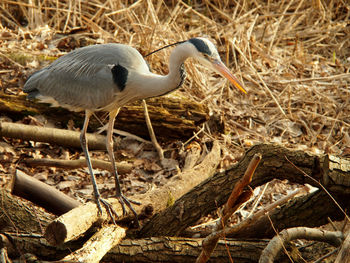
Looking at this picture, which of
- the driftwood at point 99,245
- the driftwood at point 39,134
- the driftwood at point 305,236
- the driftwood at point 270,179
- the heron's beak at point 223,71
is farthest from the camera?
the driftwood at point 39,134

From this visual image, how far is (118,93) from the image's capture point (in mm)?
4238

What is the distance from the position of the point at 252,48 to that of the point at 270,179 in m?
4.14

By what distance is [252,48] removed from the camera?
7.25 m

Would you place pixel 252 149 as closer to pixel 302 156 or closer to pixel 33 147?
pixel 302 156

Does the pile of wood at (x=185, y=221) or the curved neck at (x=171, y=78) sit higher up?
the curved neck at (x=171, y=78)

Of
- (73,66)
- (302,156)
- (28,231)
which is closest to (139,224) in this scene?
(28,231)

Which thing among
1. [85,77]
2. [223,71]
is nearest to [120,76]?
[85,77]

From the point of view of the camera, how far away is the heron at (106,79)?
13.1 feet

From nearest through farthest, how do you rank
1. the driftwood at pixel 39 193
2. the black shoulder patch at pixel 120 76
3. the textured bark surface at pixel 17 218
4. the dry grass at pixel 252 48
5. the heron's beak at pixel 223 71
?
the driftwood at pixel 39 193
the textured bark surface at pixel 17 218
the heron's beak at pixel 223 71
the black shoulder patch at pixel 120 76
the dry grass at pixel 252 48

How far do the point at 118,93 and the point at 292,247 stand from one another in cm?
196

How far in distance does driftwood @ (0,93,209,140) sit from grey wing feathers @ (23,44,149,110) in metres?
0.75

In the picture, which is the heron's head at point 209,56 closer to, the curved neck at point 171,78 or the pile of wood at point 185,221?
the curved neck at point 171,78

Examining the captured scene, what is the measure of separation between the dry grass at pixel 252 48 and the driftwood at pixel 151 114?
33 cm

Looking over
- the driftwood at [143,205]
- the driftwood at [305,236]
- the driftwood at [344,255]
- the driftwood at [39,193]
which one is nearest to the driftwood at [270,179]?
the driftwood at [143,205]
